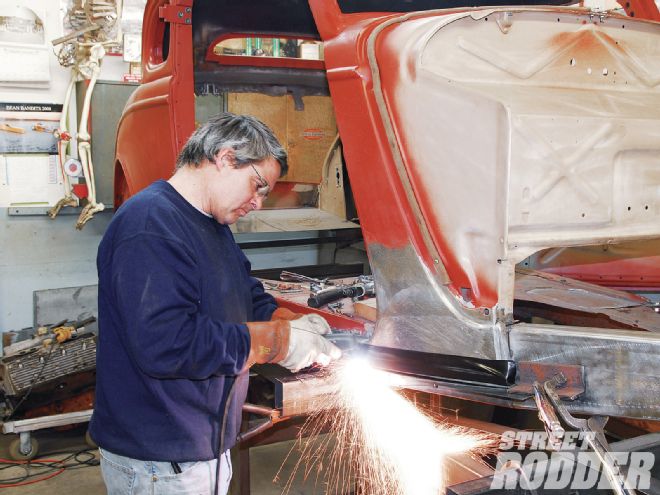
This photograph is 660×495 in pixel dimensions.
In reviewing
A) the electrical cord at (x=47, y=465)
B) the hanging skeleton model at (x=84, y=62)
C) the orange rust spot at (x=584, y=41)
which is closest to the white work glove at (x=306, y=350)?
the orange rust spot at (x=584, y=41)

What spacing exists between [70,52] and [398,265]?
14.7 feet

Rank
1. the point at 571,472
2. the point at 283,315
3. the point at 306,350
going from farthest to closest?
1. the point at 283,315
2. the point at 306,350
3. the point at 571,472

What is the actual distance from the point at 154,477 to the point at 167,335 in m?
0.55

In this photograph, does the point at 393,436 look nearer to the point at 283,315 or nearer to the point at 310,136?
the point at 283,315

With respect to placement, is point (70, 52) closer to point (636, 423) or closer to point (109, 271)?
point (109, 271)

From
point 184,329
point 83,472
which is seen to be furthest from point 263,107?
point 184,329

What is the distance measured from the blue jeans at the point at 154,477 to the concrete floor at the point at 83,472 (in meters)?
2.08

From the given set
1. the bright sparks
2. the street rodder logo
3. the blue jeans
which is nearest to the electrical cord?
the bright sparks

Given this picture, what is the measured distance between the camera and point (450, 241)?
6.82ft

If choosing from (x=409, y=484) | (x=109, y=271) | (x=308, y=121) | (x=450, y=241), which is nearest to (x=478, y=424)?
(x=409, y=484)

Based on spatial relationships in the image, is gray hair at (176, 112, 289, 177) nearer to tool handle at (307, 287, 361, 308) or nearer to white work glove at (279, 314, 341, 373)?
white work glove at (279, 314, 341, 373)

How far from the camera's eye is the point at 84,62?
5605mm

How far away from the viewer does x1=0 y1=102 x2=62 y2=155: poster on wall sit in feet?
18.1

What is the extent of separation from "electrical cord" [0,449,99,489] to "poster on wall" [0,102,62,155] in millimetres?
2548
